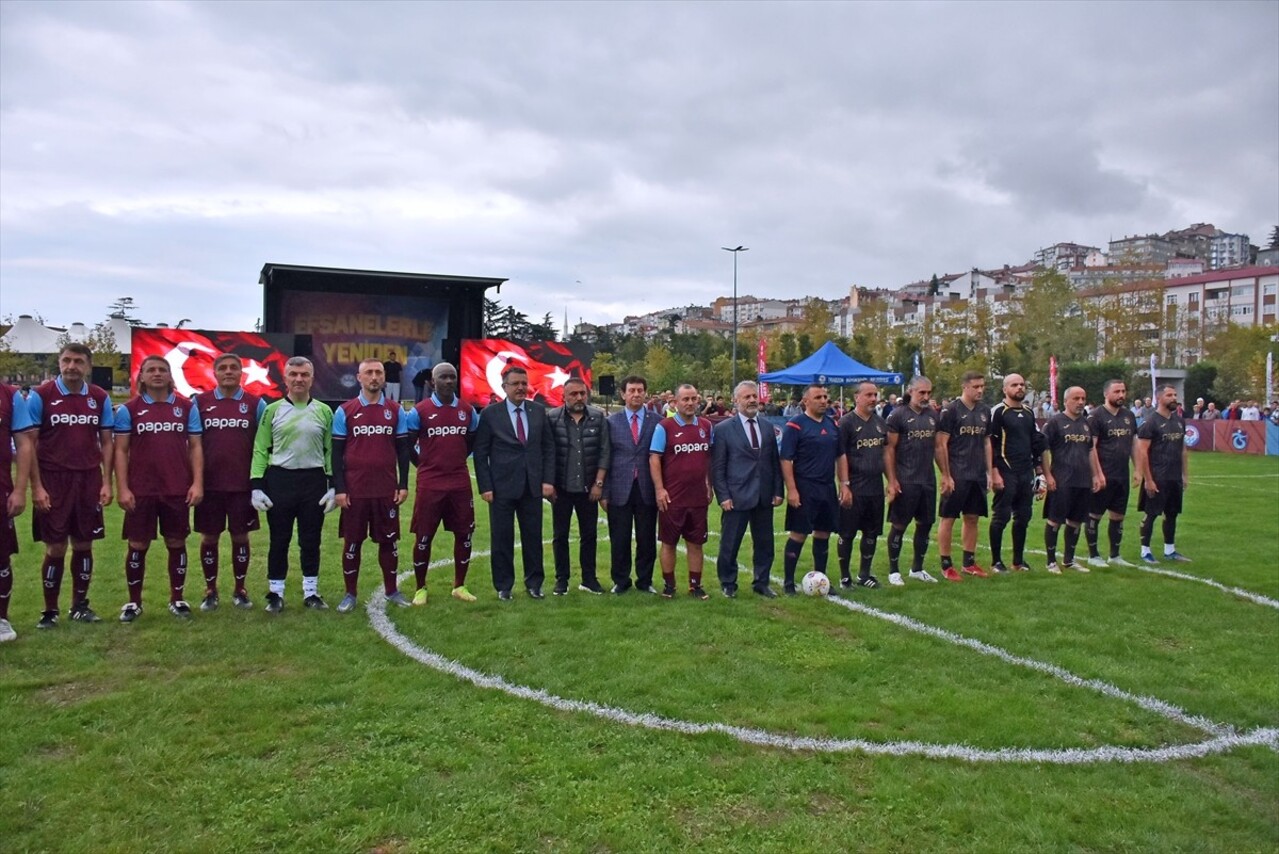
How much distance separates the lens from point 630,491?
7.92 m

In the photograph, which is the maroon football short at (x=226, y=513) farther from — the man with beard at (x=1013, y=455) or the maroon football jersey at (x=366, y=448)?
the man with beard at (x=1013, y=455)

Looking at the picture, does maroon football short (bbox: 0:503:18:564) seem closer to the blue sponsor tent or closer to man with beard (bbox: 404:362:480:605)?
man with beard (bbox: 404:362:480:605)

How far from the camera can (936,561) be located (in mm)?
9977

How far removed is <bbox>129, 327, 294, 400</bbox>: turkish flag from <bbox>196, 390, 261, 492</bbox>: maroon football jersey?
34.9ft

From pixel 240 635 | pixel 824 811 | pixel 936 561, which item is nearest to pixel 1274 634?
pixel 936 561

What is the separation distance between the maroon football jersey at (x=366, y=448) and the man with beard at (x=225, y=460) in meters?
0.70

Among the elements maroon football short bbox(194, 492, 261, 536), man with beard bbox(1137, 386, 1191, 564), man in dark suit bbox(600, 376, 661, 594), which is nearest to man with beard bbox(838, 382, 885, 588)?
man in dark suit bbox(600, 376, 661, 594)

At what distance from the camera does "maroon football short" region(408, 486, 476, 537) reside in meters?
7.46

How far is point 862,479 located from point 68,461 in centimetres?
658

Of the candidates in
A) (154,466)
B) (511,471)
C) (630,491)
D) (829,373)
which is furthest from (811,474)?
(829,373)

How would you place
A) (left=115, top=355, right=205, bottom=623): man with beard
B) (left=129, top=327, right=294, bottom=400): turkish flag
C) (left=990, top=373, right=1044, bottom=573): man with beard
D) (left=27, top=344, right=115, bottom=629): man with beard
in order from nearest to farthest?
(left=27, top=344, right=115, bottom=629): man with beard < (left=115, top=355, right=205, bottom=623): man with beard < (left=990, top=373, right=1044, bottom=573): man with beard < (left=129, top=327, right=294, bottom=400): turkish flag

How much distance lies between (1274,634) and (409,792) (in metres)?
6.75

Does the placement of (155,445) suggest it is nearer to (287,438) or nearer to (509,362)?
(287,438)

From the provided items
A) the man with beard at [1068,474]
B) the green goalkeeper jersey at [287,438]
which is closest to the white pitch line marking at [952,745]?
the green goalkeeper jersey at [287,438]
